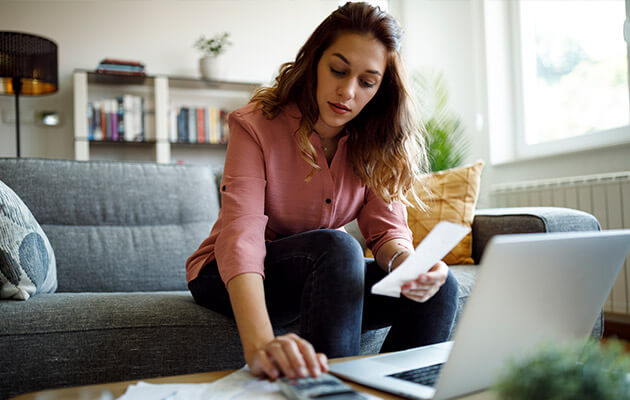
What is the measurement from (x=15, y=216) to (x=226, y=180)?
55 cm

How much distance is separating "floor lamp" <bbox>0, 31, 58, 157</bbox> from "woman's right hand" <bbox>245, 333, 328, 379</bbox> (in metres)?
2.55

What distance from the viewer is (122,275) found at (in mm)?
1473

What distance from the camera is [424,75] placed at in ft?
11.4

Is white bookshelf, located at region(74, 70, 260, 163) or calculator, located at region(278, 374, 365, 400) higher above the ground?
white bookshelf, located at region(74, 70, 260, 163)

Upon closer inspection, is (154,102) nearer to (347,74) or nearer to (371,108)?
(371,108)

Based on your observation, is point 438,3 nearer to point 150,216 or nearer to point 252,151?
point 150,216

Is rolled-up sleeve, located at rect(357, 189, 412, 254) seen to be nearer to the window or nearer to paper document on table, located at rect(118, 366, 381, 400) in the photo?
paper document on table, located at rect(118, 366, 381, 400)

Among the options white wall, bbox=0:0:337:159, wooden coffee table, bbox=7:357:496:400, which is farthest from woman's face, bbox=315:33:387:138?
white wall, bbox=0:0:337:159

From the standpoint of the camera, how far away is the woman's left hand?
72 centimetres

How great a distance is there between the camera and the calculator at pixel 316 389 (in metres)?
0.53

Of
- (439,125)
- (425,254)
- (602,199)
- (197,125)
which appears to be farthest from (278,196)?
(197,125)

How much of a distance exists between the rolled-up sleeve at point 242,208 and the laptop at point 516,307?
0.82ft

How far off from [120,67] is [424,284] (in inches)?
115

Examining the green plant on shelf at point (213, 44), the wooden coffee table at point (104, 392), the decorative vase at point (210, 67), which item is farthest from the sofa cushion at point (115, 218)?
the green plant on shelf at point (213, 44)
